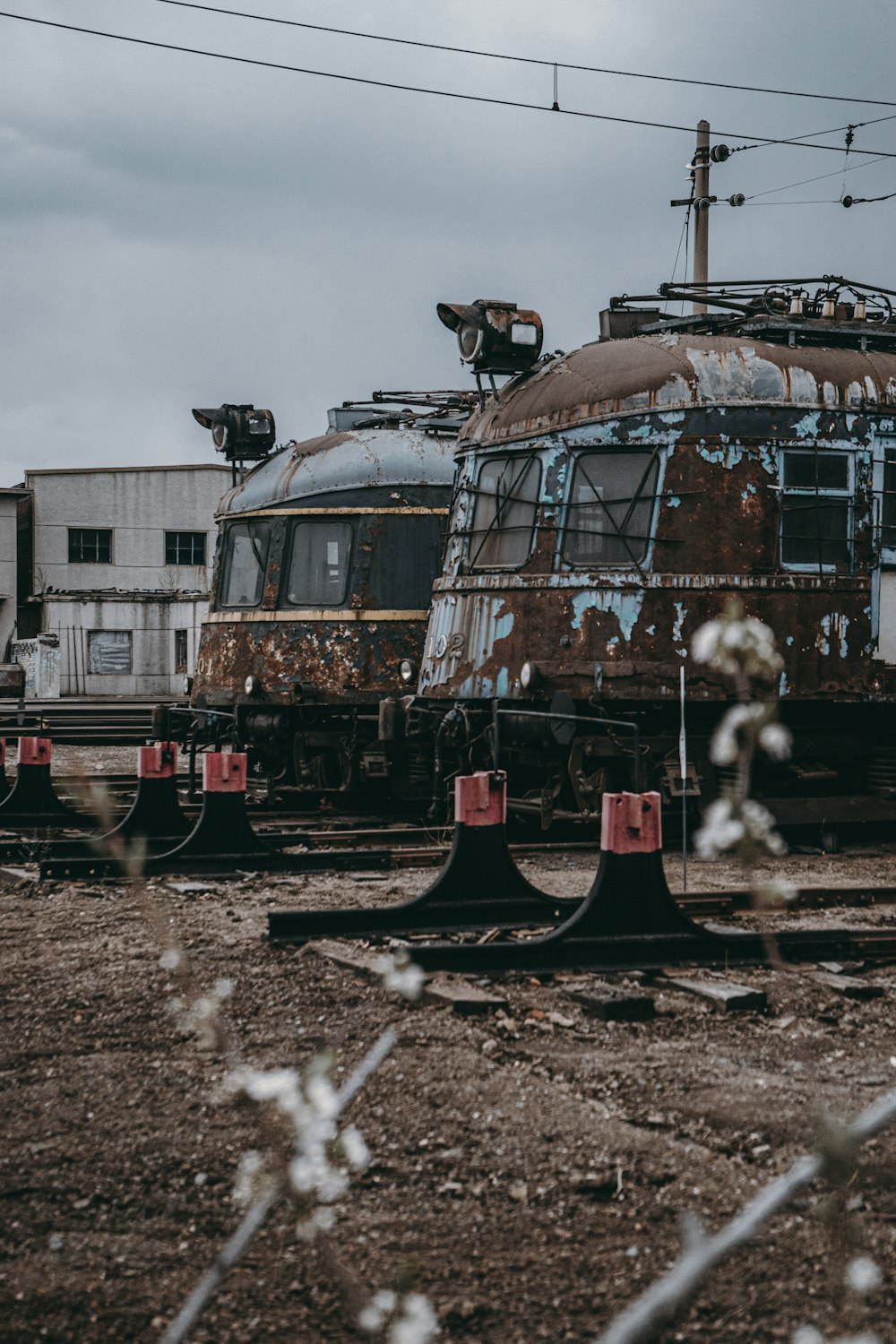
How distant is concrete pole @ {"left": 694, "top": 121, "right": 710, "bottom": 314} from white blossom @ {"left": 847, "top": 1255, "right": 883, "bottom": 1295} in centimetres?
1772

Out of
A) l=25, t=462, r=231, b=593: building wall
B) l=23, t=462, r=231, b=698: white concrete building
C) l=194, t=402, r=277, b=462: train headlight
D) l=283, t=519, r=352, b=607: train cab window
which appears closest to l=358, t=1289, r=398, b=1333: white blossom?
l=283, t=519, r=352, b=607: train cab window

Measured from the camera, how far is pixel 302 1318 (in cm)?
325

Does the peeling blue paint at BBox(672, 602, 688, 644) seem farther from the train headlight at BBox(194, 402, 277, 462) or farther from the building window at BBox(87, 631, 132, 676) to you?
the building window at BBox(87, 631, 132, 676)

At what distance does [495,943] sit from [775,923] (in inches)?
81.9

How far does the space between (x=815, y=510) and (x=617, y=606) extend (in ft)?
5.55

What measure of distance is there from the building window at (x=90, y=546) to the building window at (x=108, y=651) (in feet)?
14.6

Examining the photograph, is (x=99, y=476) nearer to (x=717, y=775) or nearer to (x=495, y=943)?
(x=717, y=775)

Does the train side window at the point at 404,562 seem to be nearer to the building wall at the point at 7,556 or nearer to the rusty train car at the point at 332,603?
the rusty train car at the point at 332,603

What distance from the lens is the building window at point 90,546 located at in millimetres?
48281

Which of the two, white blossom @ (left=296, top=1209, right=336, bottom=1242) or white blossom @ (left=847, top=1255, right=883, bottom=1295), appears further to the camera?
white blossom @ (left=296, top=1209, right=336, bottom=1242)

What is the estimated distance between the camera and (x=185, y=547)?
48969 millimetres

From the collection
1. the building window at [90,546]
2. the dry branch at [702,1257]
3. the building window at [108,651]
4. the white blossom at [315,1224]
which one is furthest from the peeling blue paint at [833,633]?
the building window at [90,546]

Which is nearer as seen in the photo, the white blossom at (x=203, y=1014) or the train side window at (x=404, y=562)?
the white blossom at (x=203, y=1014)

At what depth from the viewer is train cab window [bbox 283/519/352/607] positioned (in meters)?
14.8
